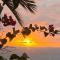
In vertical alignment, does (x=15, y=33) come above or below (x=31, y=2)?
below

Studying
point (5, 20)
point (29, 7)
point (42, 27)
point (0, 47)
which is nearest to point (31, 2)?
point (29, 7)

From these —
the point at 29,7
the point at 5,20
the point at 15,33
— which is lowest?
the point at 15,33

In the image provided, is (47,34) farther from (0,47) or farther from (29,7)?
(29,7)

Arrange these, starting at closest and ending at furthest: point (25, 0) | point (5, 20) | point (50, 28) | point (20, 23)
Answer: point (5, 20), point (50, 28), point (25, 0), point (20, 23)

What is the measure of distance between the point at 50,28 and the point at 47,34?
163mm

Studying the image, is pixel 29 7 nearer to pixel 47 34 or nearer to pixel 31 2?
pixel 31 2

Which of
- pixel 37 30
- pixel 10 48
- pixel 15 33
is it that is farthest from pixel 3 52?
pixel 37 30

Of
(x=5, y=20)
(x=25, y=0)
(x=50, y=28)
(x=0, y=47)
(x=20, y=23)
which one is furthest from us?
(x=20, y=23)

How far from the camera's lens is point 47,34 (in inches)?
213

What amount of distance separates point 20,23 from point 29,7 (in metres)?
0.65

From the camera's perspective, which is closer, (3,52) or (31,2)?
(3,52)

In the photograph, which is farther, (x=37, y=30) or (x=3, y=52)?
(x=37, y=30)

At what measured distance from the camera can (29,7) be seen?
287 inches

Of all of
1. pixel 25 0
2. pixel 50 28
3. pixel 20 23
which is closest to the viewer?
pixel 50 28
